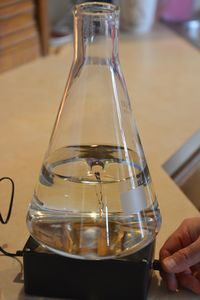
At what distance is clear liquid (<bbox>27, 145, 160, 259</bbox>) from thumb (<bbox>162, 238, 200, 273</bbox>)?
4 cm

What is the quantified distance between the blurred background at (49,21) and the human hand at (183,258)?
2.44ft

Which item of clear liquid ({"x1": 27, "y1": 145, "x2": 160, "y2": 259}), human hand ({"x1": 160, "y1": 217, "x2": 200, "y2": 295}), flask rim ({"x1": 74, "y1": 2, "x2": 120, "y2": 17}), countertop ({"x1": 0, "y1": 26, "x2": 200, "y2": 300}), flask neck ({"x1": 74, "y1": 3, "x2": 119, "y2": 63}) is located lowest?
countertop ({"x1": 0, "y1": 26, "x2": 200, "y2": 300})

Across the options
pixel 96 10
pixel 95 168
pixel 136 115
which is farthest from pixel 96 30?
pixel 136 115

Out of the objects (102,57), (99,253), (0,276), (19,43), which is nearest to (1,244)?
(0,276)

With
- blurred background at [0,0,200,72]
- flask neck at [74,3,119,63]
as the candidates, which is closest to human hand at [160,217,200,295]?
flask neck at [74,3,119,63]

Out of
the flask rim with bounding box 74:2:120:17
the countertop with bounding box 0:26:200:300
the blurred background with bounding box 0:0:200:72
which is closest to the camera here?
the flask rim with bounding box 74:2:120:17

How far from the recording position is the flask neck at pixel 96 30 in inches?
23.4

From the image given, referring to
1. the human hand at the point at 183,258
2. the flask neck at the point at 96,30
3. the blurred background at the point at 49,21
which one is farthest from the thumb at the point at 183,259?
the blurred background at the point at 49,21

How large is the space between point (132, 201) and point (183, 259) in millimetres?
95

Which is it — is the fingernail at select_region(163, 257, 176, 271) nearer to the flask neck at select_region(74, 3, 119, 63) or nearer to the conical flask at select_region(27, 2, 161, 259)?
the conical flask at select_region(27, 2, 161, 259)

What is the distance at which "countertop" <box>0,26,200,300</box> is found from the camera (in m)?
0.75

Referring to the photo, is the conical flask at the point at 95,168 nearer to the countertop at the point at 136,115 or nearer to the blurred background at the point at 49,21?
the countertop at the point at 136,115

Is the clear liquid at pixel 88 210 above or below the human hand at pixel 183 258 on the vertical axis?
above

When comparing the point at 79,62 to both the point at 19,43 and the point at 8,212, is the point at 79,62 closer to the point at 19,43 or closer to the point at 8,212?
the point at 8,212
